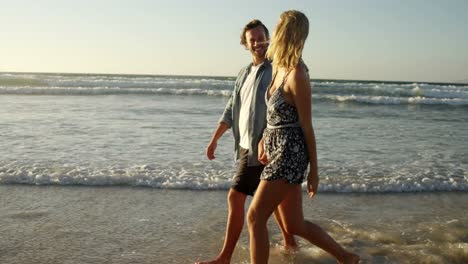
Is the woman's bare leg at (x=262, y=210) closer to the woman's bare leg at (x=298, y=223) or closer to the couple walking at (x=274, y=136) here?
the couple walking at (x=274, y=136)

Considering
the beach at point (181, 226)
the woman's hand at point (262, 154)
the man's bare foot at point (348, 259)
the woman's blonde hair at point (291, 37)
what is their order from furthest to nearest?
the beach at point (181, 226) < the man's bare foot at point (348, 259) < the woman's hand at point (262, 154) < the woman's blonde hair at point (291, 37)

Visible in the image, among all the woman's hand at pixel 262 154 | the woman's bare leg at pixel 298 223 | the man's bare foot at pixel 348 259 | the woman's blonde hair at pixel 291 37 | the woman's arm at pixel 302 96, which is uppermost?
the woman's blonde hair at pixel 291 37

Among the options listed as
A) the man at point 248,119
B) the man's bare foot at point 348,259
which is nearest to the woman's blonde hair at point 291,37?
the man at point 248,119

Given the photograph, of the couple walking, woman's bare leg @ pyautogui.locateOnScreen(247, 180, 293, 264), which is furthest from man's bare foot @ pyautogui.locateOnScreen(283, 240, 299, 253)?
woman's bare leg @ pyautogui.locateOnScreen(247, 180, 293, 264)

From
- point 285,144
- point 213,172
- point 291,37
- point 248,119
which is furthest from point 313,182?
point 213,172

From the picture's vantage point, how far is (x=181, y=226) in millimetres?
4523

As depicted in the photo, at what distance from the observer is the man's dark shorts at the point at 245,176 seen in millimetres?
3367

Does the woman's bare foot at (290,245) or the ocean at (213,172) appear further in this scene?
the ocean at (213,172)

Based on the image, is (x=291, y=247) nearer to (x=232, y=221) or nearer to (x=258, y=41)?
(x=232, y=221)

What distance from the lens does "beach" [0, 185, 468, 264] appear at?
3824 millimetres

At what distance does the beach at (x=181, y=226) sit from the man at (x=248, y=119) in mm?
440

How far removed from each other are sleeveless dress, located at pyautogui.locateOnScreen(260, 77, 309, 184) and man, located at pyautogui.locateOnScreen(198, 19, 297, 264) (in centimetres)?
40

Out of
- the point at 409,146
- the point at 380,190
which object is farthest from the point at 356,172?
the point at 409,146

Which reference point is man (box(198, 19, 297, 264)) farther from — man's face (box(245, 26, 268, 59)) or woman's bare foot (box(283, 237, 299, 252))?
woman's bare foot (box(283, 237, 299, 252))
